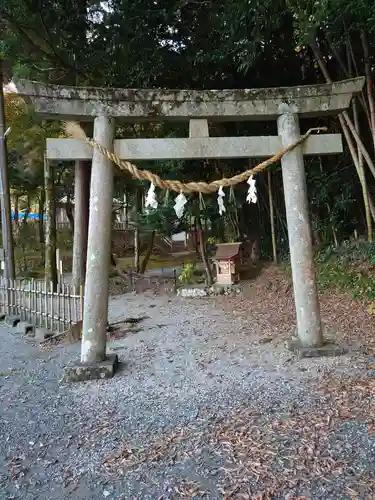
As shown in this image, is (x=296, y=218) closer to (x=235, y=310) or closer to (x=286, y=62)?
(x=235, y=310)

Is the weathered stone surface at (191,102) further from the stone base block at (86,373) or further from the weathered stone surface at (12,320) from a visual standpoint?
the weathered stone surface at (12,320)

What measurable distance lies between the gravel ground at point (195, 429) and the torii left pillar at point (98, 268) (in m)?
0.18

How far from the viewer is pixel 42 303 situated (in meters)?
6.94

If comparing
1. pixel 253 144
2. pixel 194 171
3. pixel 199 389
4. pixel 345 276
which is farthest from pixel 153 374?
pixel 194 171

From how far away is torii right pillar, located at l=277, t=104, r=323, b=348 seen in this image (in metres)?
3.88

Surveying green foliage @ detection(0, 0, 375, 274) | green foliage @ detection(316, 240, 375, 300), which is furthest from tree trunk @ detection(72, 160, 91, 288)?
green foliage @ detection(316, 240, 375, 300)

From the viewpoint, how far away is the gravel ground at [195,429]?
2.06 m

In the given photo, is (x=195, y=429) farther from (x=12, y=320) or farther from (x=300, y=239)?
(x=12, y=320)

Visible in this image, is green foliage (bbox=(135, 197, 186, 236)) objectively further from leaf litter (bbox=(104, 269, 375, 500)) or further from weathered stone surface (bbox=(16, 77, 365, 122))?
leaf litter (bbox=(104, 269, 375, 500))

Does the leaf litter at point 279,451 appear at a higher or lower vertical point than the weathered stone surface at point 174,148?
lower

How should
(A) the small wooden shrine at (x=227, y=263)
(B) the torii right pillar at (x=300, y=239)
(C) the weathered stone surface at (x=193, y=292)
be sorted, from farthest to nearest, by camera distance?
(A) the small wooden shrine at (x=227, y=263) < (C) the weathered stone surface at (x=193, y=292) < (B) the torii right pillar at (x=300, y=239)

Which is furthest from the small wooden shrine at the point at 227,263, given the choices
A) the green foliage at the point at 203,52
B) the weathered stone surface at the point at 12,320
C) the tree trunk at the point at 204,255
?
the weathered stone surface at the point at 12,320

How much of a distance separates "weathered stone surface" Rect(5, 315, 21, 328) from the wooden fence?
0.09 meters

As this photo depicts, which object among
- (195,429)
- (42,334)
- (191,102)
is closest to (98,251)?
(191,102)
